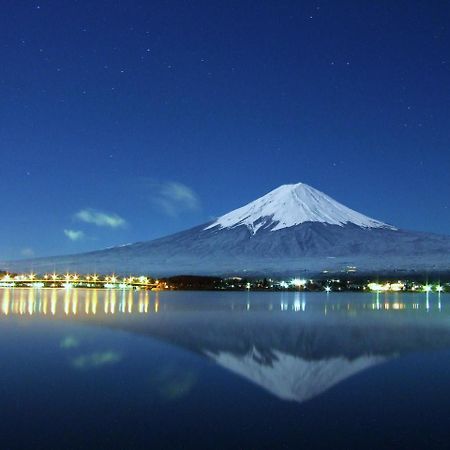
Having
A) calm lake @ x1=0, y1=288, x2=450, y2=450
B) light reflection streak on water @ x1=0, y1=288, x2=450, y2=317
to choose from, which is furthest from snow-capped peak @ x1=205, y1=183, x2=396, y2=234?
calm lake @ x1=0, y1=288, x2=450, y2=450

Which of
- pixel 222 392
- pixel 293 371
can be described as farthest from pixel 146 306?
pixel 222 392

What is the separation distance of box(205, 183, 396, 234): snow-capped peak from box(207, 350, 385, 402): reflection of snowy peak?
160m

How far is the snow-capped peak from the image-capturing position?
589 ft

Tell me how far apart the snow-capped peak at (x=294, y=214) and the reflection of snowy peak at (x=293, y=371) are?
524ft

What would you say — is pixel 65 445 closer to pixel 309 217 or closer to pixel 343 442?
pixel 343 442

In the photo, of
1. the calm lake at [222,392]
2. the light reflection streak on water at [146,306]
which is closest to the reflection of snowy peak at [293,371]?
the calm lake at [222,392]

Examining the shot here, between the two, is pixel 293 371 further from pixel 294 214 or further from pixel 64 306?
pixel 294 214

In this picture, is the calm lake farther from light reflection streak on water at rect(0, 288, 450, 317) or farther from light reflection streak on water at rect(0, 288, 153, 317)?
light reflection streak on water at rect(0, 288, 450, 317)

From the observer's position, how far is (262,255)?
158 meters

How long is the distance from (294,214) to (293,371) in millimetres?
170090

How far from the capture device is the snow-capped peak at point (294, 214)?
180 m

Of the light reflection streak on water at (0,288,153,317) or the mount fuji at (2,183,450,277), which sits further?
the mount fuji at (2,183,450,277)

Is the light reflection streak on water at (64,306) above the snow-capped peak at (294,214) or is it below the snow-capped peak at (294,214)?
below

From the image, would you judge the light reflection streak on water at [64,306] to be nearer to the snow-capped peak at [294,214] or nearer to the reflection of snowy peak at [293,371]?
the reflection of snowy peak at [293,371]
